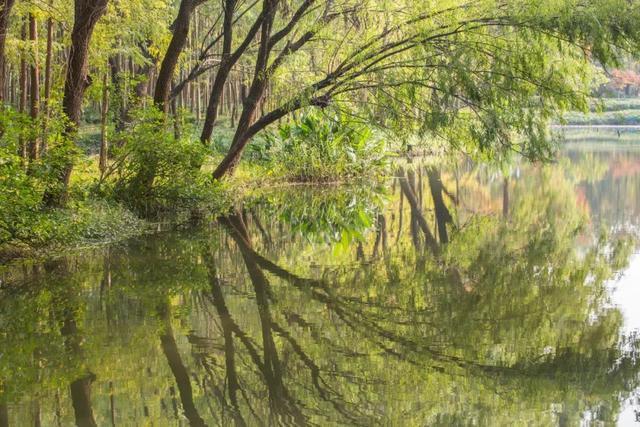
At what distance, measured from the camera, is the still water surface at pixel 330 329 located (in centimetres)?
534

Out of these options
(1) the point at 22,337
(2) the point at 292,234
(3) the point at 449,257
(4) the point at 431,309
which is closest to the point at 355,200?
(2) the point at 292,234

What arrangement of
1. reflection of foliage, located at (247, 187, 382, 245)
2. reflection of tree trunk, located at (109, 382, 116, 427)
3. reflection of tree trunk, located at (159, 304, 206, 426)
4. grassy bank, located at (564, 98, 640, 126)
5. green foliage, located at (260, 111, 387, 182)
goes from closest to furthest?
1. reflection of tree trunk, located at (109, 382, 116, 427)
2. reflection of tree trunk, located at (159, 304, 206, 426)
3. reflection of foliage, located at (247, 187, 382, 245)
4. green foliage, located at (260, 111, 387, 182)
5. grassy bank, located at (564, 98, 640, 126)

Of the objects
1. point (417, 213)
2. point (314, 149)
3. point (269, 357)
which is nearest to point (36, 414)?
point (269, 357)

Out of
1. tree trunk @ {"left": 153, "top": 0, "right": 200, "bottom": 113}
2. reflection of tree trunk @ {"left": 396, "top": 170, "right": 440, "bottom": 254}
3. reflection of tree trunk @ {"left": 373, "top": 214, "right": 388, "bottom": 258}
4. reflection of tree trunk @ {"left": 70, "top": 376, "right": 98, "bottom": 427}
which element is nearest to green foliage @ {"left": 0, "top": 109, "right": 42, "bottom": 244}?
reflection of tree trunk @ {"left": 70, "top": 376, "right": 98, "bottom": 427}

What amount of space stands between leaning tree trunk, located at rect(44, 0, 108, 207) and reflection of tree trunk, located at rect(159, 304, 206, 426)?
4901 mm

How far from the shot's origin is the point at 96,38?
1634cm

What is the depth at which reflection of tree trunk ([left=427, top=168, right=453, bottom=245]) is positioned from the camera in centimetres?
1392

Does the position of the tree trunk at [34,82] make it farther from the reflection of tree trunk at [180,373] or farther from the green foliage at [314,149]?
the green foliage at [314,149]

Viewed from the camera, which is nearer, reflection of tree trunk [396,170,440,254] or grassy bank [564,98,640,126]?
reflection of tree trunk [396,170,440,254]

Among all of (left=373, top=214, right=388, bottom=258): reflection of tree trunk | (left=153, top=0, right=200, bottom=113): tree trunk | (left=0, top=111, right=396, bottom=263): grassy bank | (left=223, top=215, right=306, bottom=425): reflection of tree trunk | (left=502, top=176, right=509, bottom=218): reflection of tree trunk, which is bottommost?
(left=373, top=214, right=388, bottom=258): reflection of tree trunk

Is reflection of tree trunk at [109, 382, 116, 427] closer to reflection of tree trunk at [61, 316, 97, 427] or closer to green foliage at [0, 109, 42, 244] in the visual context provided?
reflection of tree trunk at [61, 316, 97, 427]

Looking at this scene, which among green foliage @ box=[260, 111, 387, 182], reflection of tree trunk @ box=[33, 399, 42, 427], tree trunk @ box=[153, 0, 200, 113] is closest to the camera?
reflection of tree trunk @ box=[33, 399, 42, 427]

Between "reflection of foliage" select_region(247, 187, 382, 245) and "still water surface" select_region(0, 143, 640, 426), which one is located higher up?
"still water surface" select_region(0, 143, 640, 426)

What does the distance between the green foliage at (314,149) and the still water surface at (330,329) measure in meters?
8.90
